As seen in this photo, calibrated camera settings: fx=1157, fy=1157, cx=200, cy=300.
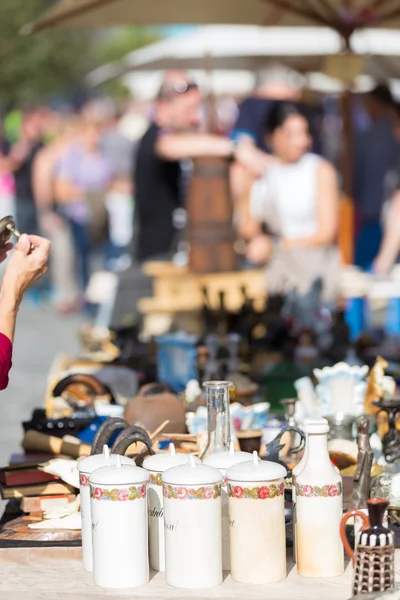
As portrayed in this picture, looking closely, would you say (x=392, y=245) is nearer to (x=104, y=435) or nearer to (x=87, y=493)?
(x=104, y=435)

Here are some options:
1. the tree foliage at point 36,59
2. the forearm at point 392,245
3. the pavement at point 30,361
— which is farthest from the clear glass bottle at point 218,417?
the tree foliage at point 36,59

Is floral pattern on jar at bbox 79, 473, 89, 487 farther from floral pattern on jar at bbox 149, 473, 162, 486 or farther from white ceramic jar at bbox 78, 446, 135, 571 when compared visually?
floral pattern on jar at bbox 149, 473, 162, 486

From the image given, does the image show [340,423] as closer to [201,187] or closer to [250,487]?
[250,487]

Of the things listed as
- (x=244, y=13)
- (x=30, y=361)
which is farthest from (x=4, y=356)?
(x=30, y=361)

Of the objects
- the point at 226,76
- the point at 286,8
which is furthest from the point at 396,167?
the point at 226,76

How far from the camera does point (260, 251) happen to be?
6680 millimetres

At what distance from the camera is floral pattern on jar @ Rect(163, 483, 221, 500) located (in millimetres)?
2168

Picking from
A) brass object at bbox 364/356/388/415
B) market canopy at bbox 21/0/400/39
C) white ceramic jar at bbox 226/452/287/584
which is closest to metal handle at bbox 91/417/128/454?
white ceramic jar at bbox 226/452/287/584

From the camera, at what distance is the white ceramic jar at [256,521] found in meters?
2.19

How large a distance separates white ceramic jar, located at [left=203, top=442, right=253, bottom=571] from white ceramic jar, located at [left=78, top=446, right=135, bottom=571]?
0.55 ft

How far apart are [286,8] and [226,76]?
5.33 metres

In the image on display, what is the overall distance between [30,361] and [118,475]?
603 centimetres

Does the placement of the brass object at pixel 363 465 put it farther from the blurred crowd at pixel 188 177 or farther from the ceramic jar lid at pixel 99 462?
the blurred crowd at pixel 188 177

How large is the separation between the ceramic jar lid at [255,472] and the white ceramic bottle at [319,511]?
0.07 meters
